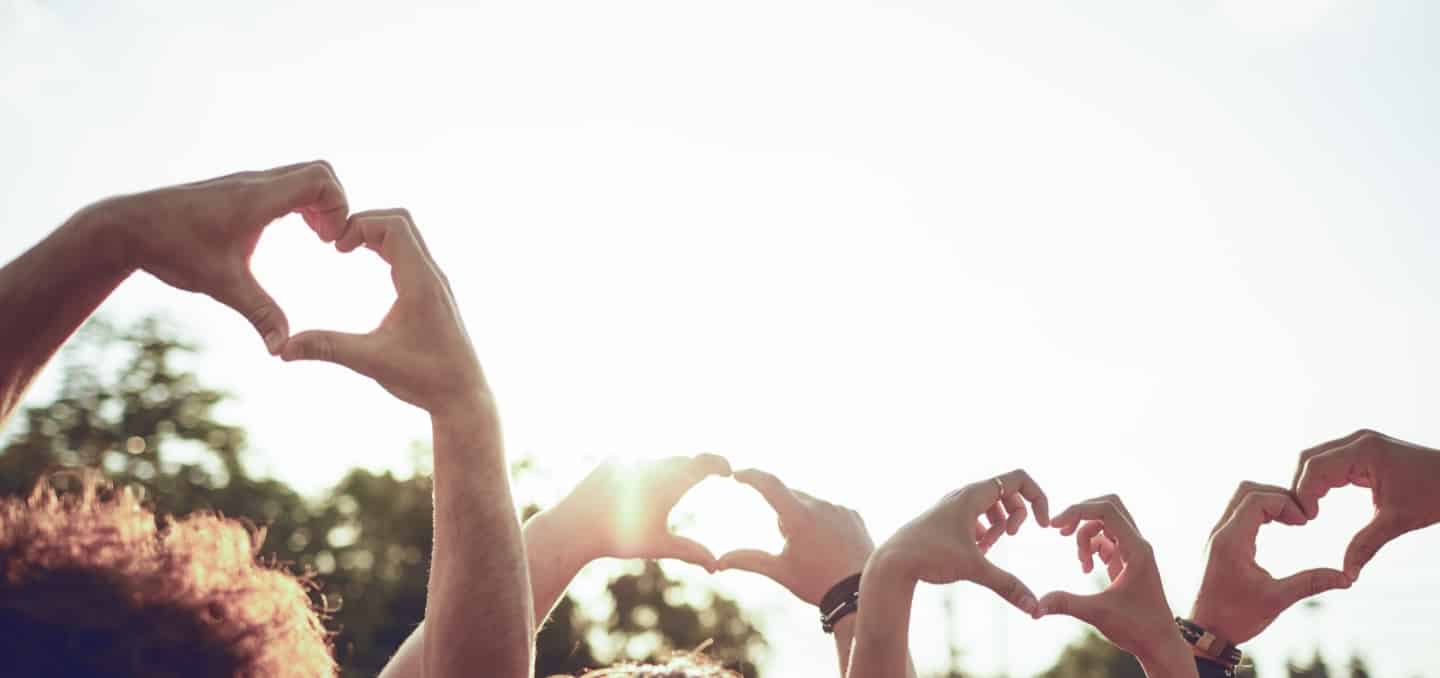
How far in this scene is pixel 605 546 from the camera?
9.41 ft

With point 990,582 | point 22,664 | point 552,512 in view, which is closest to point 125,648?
point 22,664

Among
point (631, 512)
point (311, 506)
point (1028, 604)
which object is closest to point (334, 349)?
point (631, 512)

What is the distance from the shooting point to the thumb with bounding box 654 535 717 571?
9.34 ft

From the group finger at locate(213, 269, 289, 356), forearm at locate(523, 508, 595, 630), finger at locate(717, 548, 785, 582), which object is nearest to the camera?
finger at locate(213, 269, 289, 356)

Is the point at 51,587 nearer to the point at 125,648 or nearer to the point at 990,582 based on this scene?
the point at 125,648

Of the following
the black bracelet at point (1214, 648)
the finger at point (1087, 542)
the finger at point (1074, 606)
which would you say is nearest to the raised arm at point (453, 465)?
the finger at point (1074, 606)

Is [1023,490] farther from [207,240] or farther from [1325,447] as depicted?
[207,240]

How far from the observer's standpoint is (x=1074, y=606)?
269 cm

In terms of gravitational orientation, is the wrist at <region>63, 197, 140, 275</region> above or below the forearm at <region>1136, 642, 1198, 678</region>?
above

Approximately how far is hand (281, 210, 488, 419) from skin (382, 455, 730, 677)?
986 mm

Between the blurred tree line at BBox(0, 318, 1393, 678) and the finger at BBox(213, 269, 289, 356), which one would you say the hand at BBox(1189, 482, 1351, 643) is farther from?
the blurred tree line at BBox(0, 318, 1393, 678)

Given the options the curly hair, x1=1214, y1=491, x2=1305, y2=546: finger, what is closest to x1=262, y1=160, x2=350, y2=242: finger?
the curly hair

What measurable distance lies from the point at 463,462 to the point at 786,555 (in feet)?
5.12

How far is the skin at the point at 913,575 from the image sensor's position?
8.02 feet
